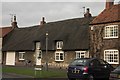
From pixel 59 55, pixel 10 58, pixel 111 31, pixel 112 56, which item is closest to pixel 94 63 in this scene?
pixel 112 56

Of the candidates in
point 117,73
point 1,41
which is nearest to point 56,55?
point 1,41

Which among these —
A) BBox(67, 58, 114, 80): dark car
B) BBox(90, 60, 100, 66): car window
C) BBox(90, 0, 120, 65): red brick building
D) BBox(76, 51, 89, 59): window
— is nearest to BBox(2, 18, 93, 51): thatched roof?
BBox(76, 51, 89, 59): window

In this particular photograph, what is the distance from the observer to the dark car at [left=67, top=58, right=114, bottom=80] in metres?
23.3

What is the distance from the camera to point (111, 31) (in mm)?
39469

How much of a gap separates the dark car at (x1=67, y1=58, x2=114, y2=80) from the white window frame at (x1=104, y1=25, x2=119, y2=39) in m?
14.7

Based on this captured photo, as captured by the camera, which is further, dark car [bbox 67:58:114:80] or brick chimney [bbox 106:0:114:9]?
brick chimney [bbox 106:0:114:9]

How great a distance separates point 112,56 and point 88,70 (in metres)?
16.2

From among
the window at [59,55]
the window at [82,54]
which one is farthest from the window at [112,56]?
the window at [59,55]

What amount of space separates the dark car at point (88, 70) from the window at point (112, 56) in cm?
1389

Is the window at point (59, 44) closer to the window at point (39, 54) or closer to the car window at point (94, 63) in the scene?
the window at point (39, 54)

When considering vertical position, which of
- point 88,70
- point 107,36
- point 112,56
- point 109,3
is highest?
point 109,3

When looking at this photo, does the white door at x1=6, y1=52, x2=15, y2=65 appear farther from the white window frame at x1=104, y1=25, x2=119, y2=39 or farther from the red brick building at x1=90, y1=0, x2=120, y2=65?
the white window frame at x1=104, y1=25, x2=119, y2=39

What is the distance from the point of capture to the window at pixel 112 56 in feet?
127

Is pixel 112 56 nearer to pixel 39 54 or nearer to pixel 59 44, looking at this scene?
pixel 59 44
